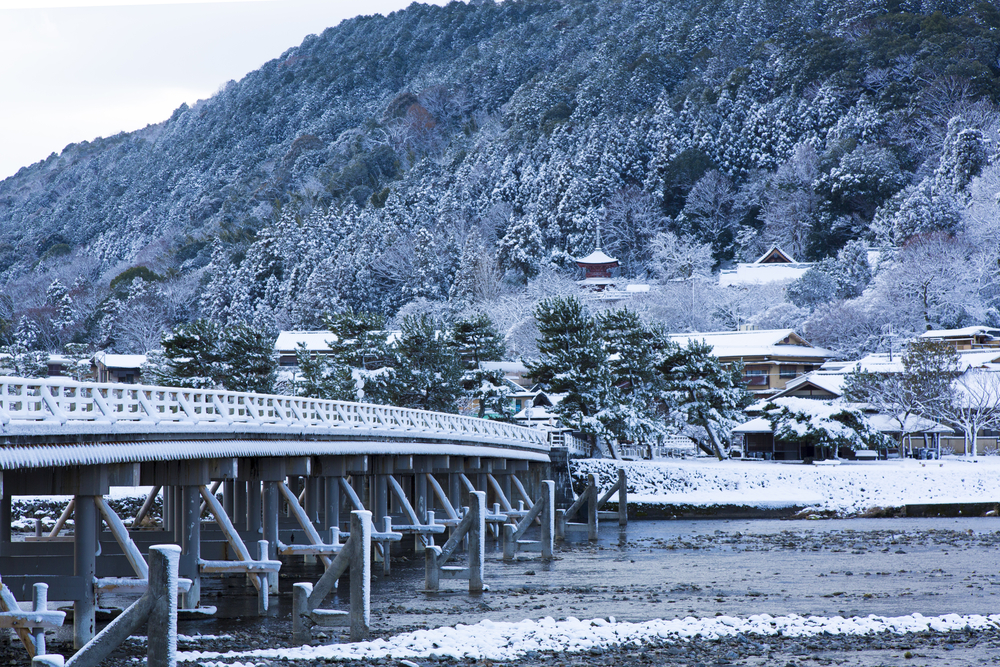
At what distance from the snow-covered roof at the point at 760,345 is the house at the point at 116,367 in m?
39.9

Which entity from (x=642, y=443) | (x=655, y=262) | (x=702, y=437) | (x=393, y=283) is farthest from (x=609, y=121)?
(x=642, y=443)

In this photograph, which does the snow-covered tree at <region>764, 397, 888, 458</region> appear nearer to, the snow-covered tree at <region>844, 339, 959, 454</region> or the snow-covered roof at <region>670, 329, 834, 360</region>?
the snow-covered tree at <region>844, 339, 959, 454</region>

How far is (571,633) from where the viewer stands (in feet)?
58.1

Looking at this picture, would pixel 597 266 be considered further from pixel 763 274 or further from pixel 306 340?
pixel 306 340

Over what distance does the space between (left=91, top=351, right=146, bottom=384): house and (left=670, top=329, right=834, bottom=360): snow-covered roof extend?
3991cm

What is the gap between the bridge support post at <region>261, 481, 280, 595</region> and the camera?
74.1 ft

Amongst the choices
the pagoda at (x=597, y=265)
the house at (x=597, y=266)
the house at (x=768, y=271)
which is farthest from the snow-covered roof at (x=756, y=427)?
the pagoda at (x=597, y=265)

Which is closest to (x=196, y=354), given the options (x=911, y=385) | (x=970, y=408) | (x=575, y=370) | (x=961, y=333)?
(x=575, y=370)

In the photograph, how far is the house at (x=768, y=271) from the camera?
110 m

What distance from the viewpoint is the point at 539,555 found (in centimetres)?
3353

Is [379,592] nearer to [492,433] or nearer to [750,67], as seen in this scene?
[492,433]

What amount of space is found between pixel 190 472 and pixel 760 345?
212 ft

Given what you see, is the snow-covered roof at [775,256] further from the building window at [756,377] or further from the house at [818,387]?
the house at [818,387]

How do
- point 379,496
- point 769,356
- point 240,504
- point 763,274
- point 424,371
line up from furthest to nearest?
point 763,274
point 769,356
point 424,371
point 240,504
point 379,496
